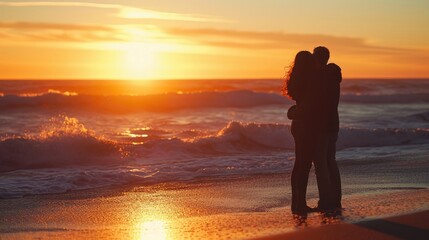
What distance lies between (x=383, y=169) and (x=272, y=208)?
4.30 m

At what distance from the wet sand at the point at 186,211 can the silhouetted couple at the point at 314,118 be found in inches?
12.3

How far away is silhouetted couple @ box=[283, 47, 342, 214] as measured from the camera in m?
7.27

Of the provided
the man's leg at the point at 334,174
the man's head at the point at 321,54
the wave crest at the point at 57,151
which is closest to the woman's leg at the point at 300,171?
the man's leg at the point at 334,174

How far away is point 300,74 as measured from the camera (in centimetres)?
723

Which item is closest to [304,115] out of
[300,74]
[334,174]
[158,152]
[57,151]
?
[300,74]

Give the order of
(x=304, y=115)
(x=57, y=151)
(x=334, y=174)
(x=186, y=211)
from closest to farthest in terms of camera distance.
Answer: (x=304, y=115) < (x=334, y=174) < (x=186, y=211) < (x=57, y=151)

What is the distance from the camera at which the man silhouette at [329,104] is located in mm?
7438

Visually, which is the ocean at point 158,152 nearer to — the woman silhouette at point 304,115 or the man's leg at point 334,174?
the man's leg at point 334,174

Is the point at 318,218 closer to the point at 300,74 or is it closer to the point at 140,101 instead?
the point at 300,74

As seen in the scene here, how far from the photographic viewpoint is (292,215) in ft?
24.5

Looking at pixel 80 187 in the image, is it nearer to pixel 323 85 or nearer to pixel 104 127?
pixel 323 85

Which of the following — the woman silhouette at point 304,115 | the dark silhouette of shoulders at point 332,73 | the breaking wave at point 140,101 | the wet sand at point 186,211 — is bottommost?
the breaking wave at point 140,101

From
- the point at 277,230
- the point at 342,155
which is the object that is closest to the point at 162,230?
the point at 277,230

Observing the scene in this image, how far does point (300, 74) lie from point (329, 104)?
523 millimetres
